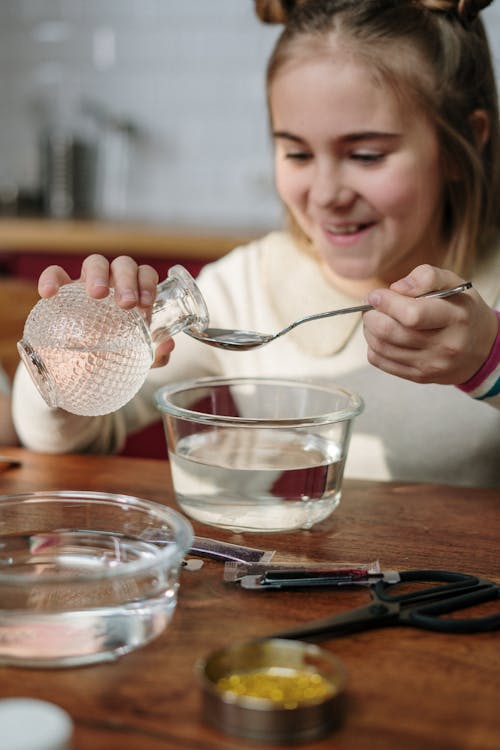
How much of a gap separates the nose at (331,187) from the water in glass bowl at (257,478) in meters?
0.48

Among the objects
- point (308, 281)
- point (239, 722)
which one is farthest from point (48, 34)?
point (239, 722)

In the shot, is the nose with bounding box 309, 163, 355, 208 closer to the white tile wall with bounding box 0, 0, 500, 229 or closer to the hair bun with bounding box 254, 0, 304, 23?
the hair bun with bounding box 254, 0, 304, 23

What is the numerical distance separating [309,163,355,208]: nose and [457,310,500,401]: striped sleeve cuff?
33 centimetres

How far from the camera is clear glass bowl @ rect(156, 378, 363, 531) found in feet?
2.80

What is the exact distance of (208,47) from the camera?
10.2 feet

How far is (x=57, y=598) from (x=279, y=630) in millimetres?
150

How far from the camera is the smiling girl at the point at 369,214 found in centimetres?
127

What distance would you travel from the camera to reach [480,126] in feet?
4.60

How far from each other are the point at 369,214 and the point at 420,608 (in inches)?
29.8

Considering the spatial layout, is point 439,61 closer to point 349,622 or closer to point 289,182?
point 289,182

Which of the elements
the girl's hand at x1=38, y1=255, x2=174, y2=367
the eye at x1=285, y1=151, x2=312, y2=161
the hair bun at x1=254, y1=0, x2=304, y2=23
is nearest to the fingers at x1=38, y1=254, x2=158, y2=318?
the girl's hand at x1=38, y1=255, x2=174, y2=367

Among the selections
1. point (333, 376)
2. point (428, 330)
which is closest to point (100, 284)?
point (428, 330)

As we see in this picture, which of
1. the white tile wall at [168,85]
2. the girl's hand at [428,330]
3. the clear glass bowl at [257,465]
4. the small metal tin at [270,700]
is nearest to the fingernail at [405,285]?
the girl's hand at [428,330]

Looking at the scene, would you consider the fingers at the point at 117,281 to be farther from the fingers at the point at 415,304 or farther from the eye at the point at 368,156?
the eye at the point at 368,156
